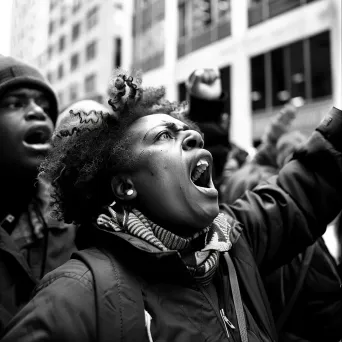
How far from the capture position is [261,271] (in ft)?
6.31

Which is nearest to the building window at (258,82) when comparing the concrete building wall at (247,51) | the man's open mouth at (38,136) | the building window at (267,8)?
the concrete building wall at (247,51)

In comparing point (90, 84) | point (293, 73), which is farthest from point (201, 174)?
point (90, 84)

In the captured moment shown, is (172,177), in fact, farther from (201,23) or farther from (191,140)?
(201,23)

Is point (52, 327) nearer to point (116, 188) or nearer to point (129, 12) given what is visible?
point (116, 188)

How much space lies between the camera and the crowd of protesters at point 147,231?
1.35 m

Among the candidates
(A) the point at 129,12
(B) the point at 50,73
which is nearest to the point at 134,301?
(A) the point at 129,12

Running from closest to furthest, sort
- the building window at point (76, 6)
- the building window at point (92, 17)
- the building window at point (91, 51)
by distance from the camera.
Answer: the building window at point (92, 17)
the building window at point (91, 51)
the building window at point (76, 6)

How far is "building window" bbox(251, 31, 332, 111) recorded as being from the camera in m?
Answer: 12.1

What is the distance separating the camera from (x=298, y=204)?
1.91 meters

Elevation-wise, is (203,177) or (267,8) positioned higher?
(267,8)

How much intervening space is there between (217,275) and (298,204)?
0.54m

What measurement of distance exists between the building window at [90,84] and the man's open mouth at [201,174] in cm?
2480

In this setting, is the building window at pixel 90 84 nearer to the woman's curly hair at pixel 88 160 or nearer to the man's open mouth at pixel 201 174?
the woman's curly hair at pixel 88 160

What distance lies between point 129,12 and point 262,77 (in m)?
8.23
